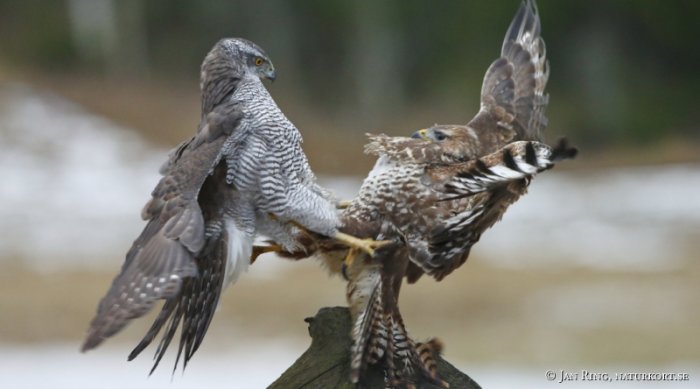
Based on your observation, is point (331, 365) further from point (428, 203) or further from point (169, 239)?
point (428, 203)

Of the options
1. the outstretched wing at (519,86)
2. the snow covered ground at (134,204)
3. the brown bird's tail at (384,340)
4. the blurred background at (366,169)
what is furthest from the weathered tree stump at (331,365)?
the snow covered ground at (134,204)

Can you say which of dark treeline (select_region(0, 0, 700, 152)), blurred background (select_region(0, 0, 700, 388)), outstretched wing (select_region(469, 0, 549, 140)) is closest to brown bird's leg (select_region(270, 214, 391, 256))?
outstretched wing (select_region(469, 0, 549, 140))

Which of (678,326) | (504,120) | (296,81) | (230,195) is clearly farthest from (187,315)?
(296,81)

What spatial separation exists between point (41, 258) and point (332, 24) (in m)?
18.9

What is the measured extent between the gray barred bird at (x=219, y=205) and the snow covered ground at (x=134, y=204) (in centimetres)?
1076

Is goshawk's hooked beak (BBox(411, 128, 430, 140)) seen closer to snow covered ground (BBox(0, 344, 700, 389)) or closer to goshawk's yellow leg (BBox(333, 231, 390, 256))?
goshawk's yellow leg (BBox(333, 231, 390, 256))

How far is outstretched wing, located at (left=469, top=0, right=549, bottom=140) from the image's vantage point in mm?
6246

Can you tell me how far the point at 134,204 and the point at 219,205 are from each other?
1636 centimetres

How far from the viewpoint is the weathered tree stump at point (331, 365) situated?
4551 mm

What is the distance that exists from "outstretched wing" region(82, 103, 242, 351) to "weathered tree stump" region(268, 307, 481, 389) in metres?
0.54

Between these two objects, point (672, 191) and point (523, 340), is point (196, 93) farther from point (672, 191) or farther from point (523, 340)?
point (523, 340)

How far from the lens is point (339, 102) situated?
33.4 metres

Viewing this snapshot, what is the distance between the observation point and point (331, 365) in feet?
15.2

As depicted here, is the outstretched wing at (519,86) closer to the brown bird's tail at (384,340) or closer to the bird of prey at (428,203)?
the bird of prey at (428,203)
